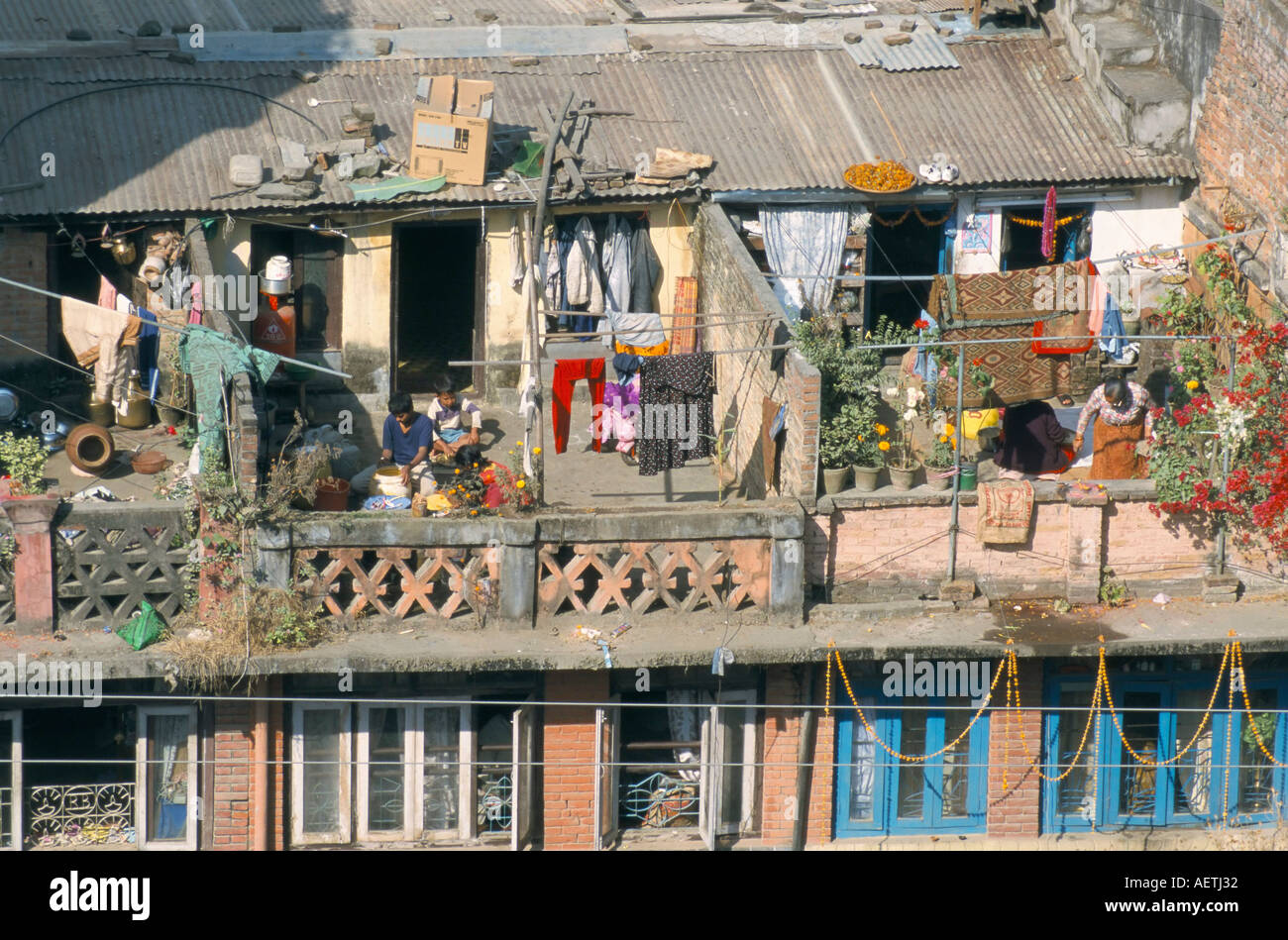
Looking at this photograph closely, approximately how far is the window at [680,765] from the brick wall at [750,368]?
7.91ft

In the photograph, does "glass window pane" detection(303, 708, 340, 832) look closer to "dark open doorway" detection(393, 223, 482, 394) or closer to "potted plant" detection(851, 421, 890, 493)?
"dark open doorway" detection(393, 223, 482, 394)

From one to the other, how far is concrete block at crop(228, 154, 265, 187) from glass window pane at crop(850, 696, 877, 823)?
9.20 m

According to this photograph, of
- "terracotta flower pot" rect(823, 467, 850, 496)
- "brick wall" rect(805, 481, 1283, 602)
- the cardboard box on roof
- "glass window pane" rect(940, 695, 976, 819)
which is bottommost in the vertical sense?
"glass window pane" rect(940, 695, 976, 819)

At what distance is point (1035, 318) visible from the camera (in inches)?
973

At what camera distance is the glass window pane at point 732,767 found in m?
24.0

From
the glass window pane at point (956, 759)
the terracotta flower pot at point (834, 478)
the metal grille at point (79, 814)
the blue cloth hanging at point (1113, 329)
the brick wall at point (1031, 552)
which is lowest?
the metal grille at point (79, 814)

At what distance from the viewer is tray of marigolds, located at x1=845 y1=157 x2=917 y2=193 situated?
27.0m

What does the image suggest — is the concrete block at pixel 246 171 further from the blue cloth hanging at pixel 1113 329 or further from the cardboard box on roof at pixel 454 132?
the blue cloth hanging at pixel 1113 329

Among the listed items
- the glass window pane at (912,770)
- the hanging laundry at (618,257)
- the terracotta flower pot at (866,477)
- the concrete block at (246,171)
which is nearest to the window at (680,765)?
the glass window pane at (912,770)

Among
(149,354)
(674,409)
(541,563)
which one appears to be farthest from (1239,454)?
(149,354)

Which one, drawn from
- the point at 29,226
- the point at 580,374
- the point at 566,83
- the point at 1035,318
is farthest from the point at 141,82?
the point at 1035,318

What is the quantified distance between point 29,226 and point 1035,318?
1144 centimetres

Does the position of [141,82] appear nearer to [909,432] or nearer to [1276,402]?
[909,432]

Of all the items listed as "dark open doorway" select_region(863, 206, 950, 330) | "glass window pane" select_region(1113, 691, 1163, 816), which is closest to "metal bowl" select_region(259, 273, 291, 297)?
"dark open doorway" select_region(863, 206, 950, 330)
